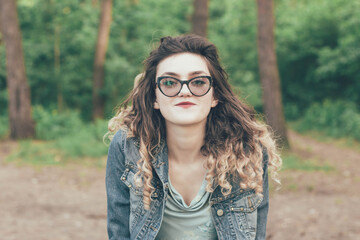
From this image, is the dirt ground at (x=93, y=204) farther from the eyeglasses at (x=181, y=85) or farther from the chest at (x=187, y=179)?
the eyeglasses at (x=181, y=85)

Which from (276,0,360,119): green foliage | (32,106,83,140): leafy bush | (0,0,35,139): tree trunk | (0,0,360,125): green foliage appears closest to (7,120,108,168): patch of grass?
(0,0,35,139): tree trunk

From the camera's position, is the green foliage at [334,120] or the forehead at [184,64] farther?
the green foliage at [334,120]

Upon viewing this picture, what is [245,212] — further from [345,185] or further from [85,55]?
[85,55]

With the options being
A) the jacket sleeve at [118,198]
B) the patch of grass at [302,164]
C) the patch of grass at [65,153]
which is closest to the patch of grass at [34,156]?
the patch of grass at [65,153]

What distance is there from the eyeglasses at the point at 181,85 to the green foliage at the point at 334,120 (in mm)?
10503

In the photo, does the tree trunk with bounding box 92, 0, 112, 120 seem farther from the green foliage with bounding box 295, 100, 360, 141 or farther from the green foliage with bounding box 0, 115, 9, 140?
the green foliage with bounding box 295, 100, 360, 141

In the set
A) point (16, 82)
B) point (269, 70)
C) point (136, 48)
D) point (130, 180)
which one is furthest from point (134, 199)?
point (136, 48)

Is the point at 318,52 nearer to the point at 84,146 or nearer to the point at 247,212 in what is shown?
the point at 84,146

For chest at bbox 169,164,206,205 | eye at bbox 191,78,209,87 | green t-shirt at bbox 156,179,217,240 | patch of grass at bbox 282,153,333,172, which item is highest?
eye at bbox 191,78,209,87

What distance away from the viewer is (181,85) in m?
2.20

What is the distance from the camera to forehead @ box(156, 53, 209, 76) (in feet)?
7.23

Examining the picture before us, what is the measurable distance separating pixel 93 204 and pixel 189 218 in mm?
3992

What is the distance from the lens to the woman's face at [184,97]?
2.20m

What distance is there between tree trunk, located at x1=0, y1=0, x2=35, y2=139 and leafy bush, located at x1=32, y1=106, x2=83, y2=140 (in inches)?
15.4
